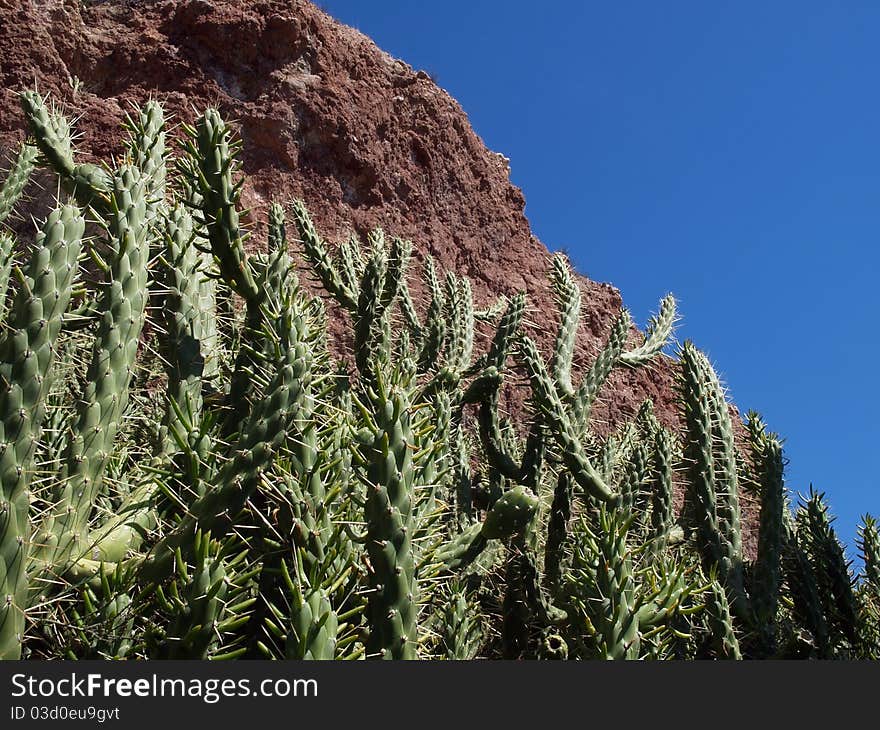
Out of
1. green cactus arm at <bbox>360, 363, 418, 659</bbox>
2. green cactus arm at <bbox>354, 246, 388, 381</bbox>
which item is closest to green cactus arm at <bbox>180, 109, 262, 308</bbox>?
green cactus arm at <bbox>360, 363, 418, 659</bbox>

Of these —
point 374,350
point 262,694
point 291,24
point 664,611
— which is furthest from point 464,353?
point 291,24

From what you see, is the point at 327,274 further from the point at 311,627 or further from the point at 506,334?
the point at 311,627

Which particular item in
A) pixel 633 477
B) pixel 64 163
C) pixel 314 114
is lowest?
pixel 633 477

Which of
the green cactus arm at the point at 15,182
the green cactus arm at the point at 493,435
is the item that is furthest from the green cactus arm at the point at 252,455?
the green cactus arm at the point at 15,182

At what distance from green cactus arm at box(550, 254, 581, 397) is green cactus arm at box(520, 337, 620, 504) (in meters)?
0.72

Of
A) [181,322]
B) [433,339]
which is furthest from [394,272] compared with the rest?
[181,322]

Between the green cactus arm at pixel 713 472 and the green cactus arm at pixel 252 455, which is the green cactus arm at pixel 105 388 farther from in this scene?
the green cactus arm at pixel 713 472

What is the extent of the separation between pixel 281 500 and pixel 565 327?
12.7 ft

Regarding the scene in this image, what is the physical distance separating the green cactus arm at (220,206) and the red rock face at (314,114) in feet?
25.0

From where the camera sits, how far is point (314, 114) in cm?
1302

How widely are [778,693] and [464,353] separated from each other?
13.6ft

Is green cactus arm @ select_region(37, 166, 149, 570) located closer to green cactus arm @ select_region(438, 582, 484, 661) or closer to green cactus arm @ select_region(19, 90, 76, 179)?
green cactus arm @ select_region(19, 90, 76, 179)

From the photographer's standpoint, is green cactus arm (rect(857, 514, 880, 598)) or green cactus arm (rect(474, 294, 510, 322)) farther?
green cactus arm (rect(474, 294, 510, 322))

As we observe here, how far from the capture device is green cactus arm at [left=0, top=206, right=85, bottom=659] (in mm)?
2291
